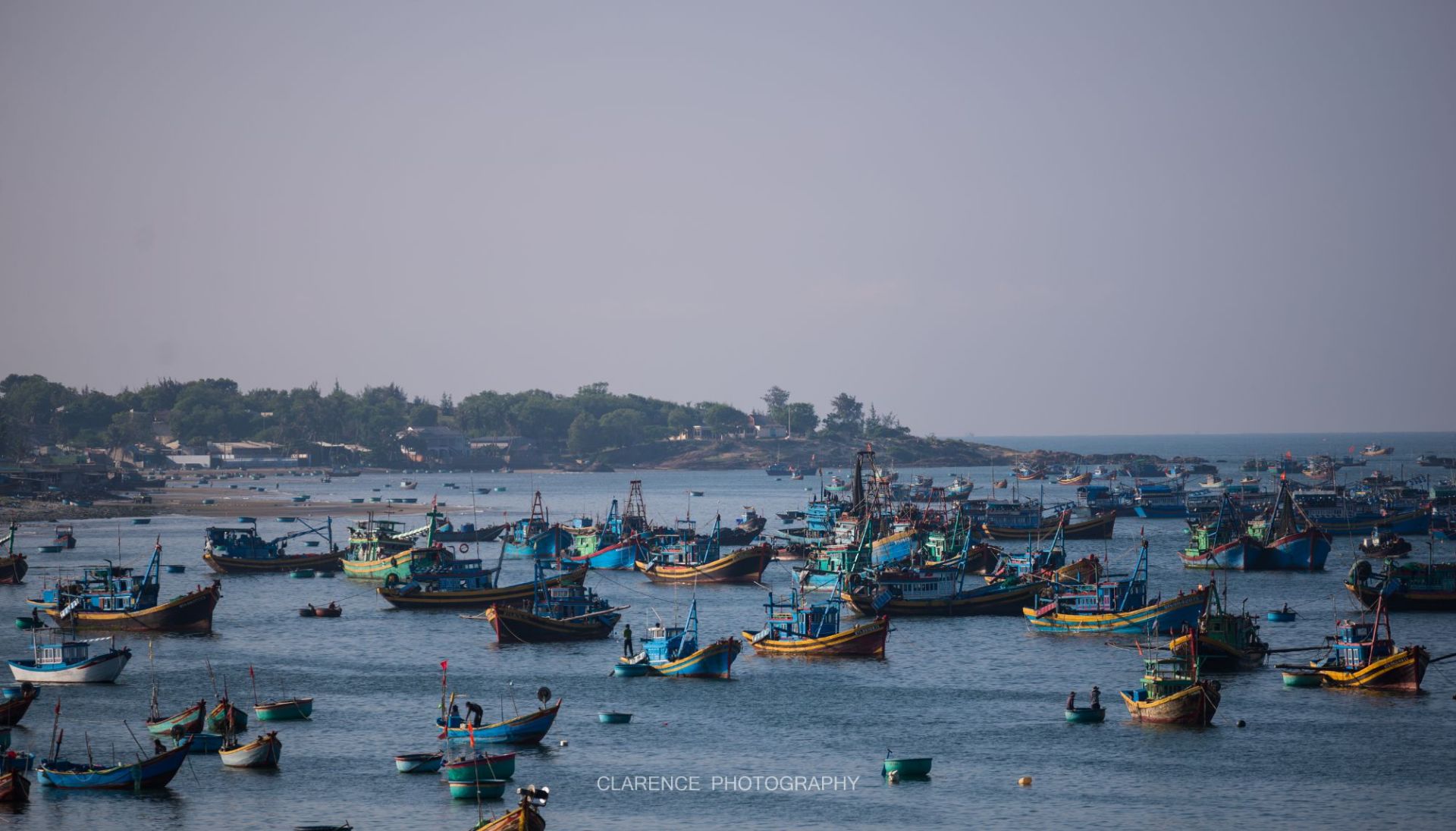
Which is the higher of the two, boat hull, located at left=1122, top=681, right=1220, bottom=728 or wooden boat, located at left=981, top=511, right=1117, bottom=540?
wooden boat, located at left=981, top=511, right=1117, bottom=540

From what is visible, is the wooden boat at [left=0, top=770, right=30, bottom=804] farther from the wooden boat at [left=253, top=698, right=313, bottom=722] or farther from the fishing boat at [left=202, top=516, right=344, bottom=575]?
the fishing boat at [left=202, top=516, right=344, bottom=575]

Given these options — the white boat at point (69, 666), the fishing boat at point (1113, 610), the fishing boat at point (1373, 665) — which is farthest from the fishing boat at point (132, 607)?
the fishing boat at point (1373, 665)

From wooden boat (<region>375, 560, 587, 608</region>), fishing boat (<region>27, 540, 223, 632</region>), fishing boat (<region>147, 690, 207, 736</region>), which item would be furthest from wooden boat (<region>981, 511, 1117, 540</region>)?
fishing boat (<region>147, 690, 207, 736</region>)

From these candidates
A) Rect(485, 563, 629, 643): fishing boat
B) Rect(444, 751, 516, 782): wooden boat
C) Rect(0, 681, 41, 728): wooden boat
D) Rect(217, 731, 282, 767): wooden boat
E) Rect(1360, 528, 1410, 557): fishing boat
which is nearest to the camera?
Rect(444, 751, 516, 782): wooden boat

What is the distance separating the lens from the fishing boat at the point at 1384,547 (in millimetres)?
117625

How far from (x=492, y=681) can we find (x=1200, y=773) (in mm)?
30427

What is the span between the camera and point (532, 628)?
77312 mm

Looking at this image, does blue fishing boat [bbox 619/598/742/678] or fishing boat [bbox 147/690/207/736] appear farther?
blue fishing boat [bbox 619/598/742/678]

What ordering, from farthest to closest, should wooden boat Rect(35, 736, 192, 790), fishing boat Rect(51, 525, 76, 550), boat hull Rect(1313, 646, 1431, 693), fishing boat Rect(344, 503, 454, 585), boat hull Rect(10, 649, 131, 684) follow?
fishing boat Rect(51, 525, 76, 550) < fishing boat Rect(344, 503, 454, 585) < boat hull Rect(10, 649, 131, 684) < boat hull Rect(1313, 646, 1431, 693) < wooden boat Rect(35, 736, 192, 790)

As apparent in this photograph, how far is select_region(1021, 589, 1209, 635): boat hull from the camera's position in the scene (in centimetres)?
7650

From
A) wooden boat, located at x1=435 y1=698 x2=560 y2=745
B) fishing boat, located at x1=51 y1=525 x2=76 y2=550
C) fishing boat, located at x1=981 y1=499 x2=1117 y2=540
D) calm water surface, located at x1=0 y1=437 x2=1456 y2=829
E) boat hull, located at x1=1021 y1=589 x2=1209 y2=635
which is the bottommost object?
calm water surface, located at x1=0 y1=437 x2=1456 y2=829

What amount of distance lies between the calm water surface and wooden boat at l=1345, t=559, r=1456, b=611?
188cm

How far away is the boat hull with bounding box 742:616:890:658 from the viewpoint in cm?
7225

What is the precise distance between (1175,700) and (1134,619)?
2251 cm
